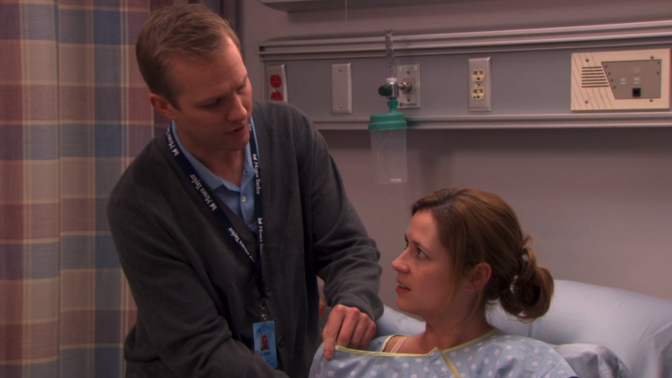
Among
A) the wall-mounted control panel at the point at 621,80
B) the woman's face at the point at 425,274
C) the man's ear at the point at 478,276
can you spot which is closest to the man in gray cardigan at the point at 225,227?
the woman's face at the point at 425,274

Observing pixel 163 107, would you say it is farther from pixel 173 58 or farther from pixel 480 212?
pixel 480 212

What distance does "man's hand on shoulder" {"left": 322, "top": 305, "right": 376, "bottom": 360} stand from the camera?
4.54 feet

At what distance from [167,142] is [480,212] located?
0.73 m

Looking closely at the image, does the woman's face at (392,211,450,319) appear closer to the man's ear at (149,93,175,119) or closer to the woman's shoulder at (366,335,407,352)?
the woman's shoulder at (366,335,407,352)

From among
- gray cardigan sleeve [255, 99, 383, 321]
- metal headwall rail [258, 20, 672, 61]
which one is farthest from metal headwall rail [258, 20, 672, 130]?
gray cardigan sleeve [255, 99, 383, 321]

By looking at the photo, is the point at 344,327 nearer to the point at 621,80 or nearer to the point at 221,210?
the point at 221,210

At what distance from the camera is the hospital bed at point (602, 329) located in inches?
53.1

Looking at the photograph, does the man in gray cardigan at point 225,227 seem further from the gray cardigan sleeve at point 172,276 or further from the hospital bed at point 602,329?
the hospital bed at point 602,329

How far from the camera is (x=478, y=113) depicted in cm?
201

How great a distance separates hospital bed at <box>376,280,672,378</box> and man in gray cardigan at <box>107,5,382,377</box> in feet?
0.98

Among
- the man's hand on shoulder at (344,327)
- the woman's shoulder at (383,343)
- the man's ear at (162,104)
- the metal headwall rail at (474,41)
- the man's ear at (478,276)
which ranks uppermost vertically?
the metal headwall rail at (474,41)

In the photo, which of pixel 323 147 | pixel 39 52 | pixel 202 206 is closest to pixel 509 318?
pixel 323 147

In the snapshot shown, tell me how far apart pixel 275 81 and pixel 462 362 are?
129cm

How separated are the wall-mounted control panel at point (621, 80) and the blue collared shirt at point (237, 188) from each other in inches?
38.1
